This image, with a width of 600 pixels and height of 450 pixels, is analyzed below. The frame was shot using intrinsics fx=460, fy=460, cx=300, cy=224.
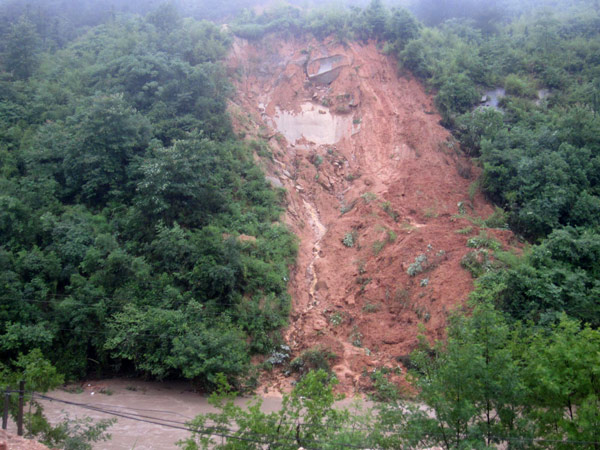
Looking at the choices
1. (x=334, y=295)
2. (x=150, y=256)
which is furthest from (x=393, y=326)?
(x=150, y=256)

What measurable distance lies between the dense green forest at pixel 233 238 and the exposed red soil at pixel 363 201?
44.8 inches

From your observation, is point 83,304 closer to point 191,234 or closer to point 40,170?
point 191,234

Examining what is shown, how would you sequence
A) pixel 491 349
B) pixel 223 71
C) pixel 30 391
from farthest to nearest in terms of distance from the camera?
pixel 223 71 < pixel 30 391 < pixel 491 349

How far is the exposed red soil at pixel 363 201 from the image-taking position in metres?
17.2

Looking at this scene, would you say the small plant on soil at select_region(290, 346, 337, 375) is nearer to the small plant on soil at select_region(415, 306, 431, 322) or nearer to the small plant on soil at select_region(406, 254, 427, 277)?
the small plant on soil at select_region(415, 306, 431, 322)

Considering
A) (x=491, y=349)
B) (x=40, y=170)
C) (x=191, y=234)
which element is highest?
(x=40, y=170)

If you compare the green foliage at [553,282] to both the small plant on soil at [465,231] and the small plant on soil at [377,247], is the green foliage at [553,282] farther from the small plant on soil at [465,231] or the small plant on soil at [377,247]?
the small plant on soil at [377,247]

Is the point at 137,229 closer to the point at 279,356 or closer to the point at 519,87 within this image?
the point at 279,356

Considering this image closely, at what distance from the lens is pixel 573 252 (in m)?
15.5

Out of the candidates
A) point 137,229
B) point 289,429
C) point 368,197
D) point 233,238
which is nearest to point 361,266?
point 368,197

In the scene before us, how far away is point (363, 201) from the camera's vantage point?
23609mm

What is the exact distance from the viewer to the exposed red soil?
1725 centimetres

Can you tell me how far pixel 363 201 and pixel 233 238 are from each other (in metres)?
8.29

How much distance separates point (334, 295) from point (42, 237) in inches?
480
